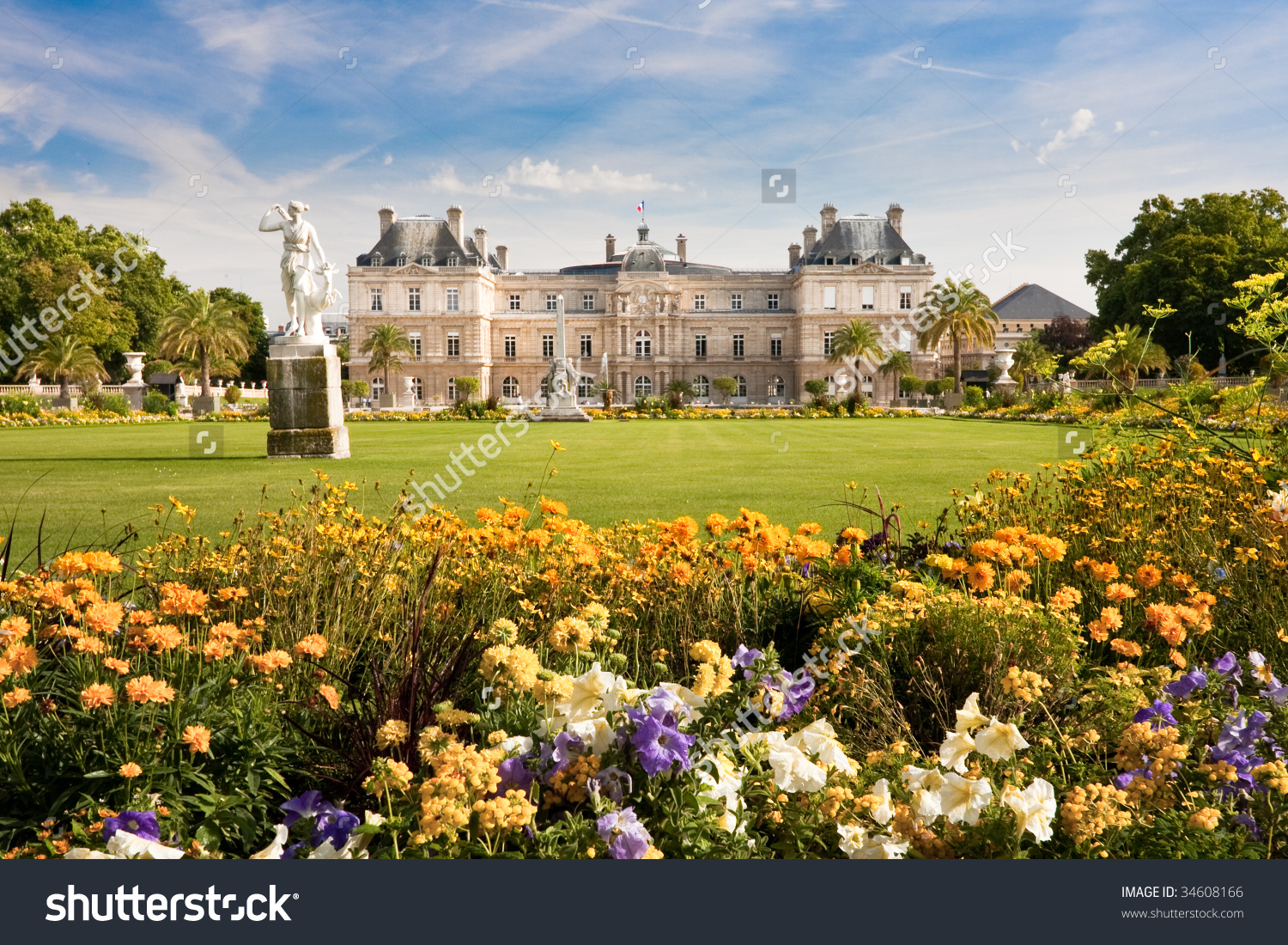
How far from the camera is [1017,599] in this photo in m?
3.36

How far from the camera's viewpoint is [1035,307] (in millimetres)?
84750

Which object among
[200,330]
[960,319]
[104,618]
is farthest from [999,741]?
[200,330]

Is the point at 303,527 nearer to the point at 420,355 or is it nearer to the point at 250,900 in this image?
the point at 250,900

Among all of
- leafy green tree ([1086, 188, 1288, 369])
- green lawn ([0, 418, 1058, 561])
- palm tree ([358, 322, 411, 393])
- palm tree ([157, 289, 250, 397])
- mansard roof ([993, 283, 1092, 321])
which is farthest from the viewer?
mansard roof ([993, 283, 1092, 321])

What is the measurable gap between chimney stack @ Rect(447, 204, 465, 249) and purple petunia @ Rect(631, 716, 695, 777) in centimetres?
7074

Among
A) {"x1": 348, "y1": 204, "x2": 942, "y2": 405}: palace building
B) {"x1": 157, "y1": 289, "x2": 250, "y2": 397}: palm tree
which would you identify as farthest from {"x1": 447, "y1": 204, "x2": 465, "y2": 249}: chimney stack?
{"x1": 157, "y1": 289, "x2": 250, "y2": 397}: palm tree

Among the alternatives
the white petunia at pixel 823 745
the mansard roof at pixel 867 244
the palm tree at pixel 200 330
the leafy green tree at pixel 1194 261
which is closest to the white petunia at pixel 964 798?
the white petunia at pixel 823 745

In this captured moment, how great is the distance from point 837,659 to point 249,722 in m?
1.89

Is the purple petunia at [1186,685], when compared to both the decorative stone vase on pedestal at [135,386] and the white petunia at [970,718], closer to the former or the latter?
the white petunia at [970,718]

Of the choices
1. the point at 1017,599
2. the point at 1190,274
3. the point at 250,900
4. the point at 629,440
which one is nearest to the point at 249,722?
the point at 250,900

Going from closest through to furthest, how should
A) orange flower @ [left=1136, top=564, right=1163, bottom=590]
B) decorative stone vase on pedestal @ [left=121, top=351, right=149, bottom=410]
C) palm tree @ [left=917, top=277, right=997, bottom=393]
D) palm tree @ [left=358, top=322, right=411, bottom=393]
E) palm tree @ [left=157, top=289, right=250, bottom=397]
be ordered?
1. orange flower @ [left=1136, top=564, right=1163, bottom=590]
2. decorative stone vase on pedestal @ [left=121, top=351, right=149, bottom=410]
3. palm tree @ [left=917, top=277, right=997, bottom=393]
4. palm tree @ [left=157, top=289, right=250, bottom=397]
5. palm tree @ [left=358, top=322, right=411, bottom=393]

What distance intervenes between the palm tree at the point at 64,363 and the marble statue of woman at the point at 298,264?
29.9 metres

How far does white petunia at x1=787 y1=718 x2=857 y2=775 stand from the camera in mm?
2393

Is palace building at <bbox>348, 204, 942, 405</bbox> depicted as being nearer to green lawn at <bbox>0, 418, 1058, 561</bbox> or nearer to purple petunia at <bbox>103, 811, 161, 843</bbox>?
green lawn at <bbox>0, 418, 1058, 561</bbox>
